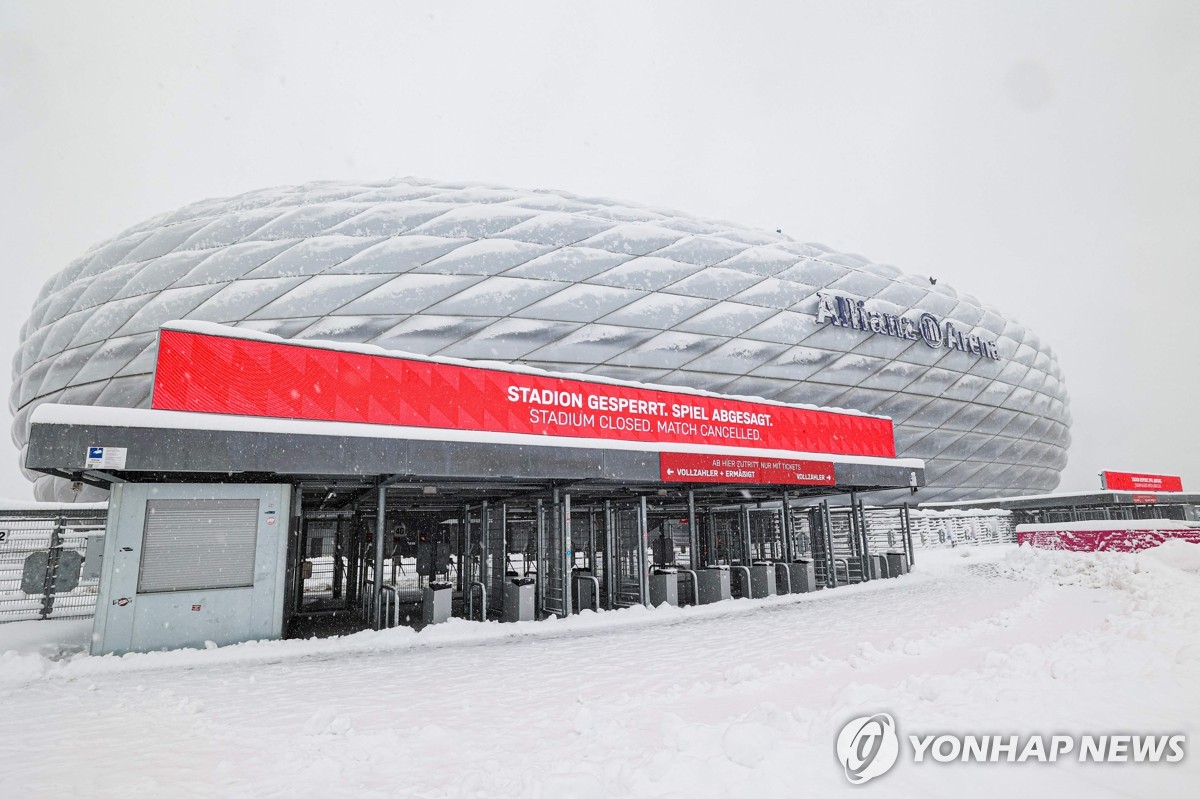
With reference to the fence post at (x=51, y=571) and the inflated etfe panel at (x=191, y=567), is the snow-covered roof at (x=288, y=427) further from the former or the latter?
the fence post at (x=51, y=571)

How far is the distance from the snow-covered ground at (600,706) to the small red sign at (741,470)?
3.62 m

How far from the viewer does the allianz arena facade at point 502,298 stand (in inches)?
1077

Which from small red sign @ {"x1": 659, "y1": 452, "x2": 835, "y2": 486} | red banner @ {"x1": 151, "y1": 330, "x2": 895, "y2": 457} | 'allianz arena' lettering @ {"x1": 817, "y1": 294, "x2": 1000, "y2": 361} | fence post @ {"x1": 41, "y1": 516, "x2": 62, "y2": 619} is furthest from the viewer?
'allianz arena' lettering @ {"x1": 817, "y1": 294, "x2": 1000, "y2": 361}

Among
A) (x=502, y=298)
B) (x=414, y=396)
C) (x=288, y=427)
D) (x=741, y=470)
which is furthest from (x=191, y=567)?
(x=502, y=298)

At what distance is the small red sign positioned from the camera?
1262 centimetres

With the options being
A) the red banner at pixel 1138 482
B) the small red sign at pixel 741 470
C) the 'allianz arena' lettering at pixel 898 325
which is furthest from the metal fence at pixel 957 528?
the small red sign at pixel 741 470

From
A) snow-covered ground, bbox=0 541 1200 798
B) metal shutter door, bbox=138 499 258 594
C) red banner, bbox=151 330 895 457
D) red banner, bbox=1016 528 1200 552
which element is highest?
red banner, bbox=151 330 895 457

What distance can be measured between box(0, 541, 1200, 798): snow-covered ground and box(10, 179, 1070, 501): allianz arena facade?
19226 millimetres

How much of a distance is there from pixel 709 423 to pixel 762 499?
5.75 m

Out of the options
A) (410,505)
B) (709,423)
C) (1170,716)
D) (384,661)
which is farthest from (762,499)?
(1170,716)

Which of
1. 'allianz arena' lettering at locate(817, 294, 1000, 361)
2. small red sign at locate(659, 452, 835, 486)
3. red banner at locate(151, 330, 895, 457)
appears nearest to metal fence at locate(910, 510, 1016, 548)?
'allianz arena' lettering at locate(817, 294, 1000, 361)

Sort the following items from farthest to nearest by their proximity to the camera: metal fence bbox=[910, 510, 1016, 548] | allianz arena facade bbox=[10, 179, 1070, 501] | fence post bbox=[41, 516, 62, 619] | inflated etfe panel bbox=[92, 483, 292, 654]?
metal fence bbox=[910, 510, 1016, 548], allianz arena facade bbox=[10, 179, 1070, 501], fence post bbox=[41, 516, 62, 619], inflated etfe panel bbox=[92, 483, 292, 654]

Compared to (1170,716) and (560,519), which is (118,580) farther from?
(1170,716)

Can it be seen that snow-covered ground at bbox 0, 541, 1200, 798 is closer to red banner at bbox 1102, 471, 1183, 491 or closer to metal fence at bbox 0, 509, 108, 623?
metal fence at bbox 0, 509, 108, 623
